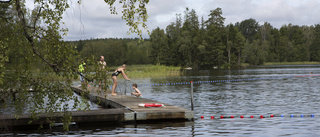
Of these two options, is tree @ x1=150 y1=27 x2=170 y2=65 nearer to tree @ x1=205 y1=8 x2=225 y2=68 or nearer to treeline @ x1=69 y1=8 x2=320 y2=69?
treeline @ x1=69 y1=8 x2=320 y2=69

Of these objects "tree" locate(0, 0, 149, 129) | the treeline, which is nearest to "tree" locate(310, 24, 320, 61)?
the treeline

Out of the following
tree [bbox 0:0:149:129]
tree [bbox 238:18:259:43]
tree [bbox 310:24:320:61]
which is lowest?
tree [bbox 0:0:149:129]

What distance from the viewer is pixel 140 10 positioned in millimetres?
9102

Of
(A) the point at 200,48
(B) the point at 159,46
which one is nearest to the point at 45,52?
(A) the point at 200,48

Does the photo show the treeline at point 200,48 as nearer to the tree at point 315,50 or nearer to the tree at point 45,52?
the tree at point 315,50

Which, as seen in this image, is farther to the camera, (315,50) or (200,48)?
(315,50)

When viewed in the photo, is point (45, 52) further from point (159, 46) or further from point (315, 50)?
point (315, 50)

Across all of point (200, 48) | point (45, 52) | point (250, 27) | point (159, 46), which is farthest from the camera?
point (250, 27)

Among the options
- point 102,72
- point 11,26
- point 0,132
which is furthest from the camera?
point 0,132

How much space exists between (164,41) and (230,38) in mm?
19146

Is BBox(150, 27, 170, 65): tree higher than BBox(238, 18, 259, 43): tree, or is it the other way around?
BBox(238, 18, 259, 43): tree

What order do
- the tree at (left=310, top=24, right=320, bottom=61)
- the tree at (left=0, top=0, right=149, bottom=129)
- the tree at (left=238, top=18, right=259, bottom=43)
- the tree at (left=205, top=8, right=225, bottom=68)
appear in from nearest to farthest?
the tree at (left=0, top=0, right=149, bottom=129) < the tree at (left=205, top=8, right=225, bottom=68) < the tree at (left=310, top=24, right=320, bottom=61) < the tree at (left=238, top=18, right=259, bottom=43)

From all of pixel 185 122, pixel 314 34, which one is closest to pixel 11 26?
pixel 185 122

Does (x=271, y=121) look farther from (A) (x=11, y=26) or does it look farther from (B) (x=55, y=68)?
(A) (x=11, y=26)
